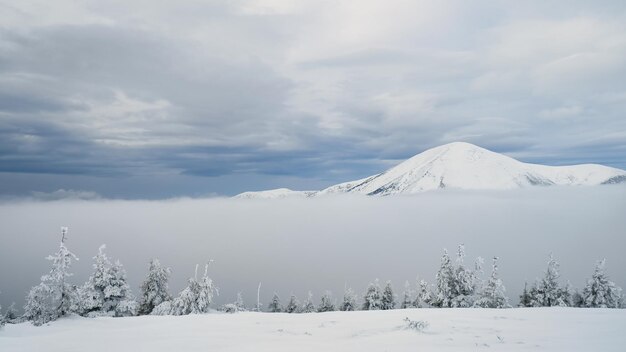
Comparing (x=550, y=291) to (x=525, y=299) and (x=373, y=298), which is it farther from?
(x=373, y=298)

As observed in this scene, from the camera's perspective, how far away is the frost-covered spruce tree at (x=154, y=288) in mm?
43375

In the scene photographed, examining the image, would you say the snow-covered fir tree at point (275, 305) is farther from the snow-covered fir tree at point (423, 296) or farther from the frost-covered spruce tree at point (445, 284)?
the frost-covered spruce tree at point (445, 284)

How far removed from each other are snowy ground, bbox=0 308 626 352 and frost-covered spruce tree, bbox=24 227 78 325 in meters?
1.71

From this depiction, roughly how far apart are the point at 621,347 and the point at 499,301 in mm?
36692

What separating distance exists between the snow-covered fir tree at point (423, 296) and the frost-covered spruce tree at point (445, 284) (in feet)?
12.1

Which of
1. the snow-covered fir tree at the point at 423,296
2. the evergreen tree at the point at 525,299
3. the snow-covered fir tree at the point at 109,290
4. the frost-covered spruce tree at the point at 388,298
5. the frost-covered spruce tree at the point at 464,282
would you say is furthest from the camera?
the frost-covered spruce tree at the point at 388,298

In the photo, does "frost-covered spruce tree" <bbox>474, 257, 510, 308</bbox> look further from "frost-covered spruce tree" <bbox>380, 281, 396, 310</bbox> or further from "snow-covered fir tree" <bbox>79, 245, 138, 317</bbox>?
"snow-covered fir tree" <bbox>79, 245, 138, 317</bbox>

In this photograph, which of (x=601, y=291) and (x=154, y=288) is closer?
(x=601, y=291)

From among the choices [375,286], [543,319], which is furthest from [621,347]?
[375,286]

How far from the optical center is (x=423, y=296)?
5144 cm

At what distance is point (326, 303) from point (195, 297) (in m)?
34.0

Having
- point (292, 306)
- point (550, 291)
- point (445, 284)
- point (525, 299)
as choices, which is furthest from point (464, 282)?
point (292, 306)

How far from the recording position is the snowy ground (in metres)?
9.27

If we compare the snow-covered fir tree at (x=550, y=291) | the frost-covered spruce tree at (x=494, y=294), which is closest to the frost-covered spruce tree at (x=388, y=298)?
the frost-covered spruce tree at (x=494, y=294)
